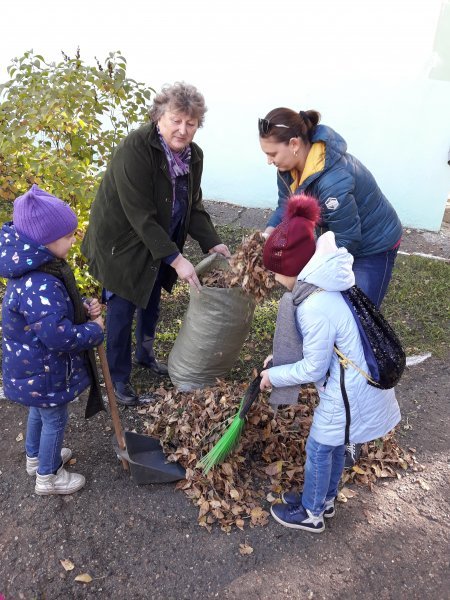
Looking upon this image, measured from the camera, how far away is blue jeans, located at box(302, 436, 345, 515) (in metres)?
2.25

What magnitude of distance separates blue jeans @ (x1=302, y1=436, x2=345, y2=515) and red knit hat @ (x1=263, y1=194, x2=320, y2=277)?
0.79m

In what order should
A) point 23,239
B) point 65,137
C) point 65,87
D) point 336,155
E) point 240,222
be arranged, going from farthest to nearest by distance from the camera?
1. point 240,222
2. point 65,137
3. point 65,87
4. point 336,155
5. point 23,239

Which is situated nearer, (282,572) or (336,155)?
(282,572)

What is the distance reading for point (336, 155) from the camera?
8.07ft

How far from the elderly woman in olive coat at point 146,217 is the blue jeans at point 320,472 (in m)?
1.09

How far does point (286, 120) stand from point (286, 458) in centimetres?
177

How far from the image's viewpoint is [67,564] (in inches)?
89.4

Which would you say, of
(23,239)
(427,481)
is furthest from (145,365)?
(427,481)

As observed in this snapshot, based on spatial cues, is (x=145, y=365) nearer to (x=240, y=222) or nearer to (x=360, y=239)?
(x=360, y=239)

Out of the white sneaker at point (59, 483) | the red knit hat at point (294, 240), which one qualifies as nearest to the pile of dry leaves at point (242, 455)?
the white sneaker at point (59, 483)

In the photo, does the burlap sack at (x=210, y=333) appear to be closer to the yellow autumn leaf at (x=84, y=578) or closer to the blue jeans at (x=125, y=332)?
the blue jeans at (x=125, y=332)

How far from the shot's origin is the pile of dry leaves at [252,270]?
8.84ft

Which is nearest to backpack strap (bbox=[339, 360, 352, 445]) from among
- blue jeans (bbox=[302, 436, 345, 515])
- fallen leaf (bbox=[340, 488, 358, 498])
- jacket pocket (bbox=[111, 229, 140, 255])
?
blue jeans (bbox=[302, 436, 345, 515])

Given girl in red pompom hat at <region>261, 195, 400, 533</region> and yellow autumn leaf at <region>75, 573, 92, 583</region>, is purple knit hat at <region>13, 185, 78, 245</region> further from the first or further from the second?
yellow autumn leaf at <region>75, 573, 92, 583</region>
